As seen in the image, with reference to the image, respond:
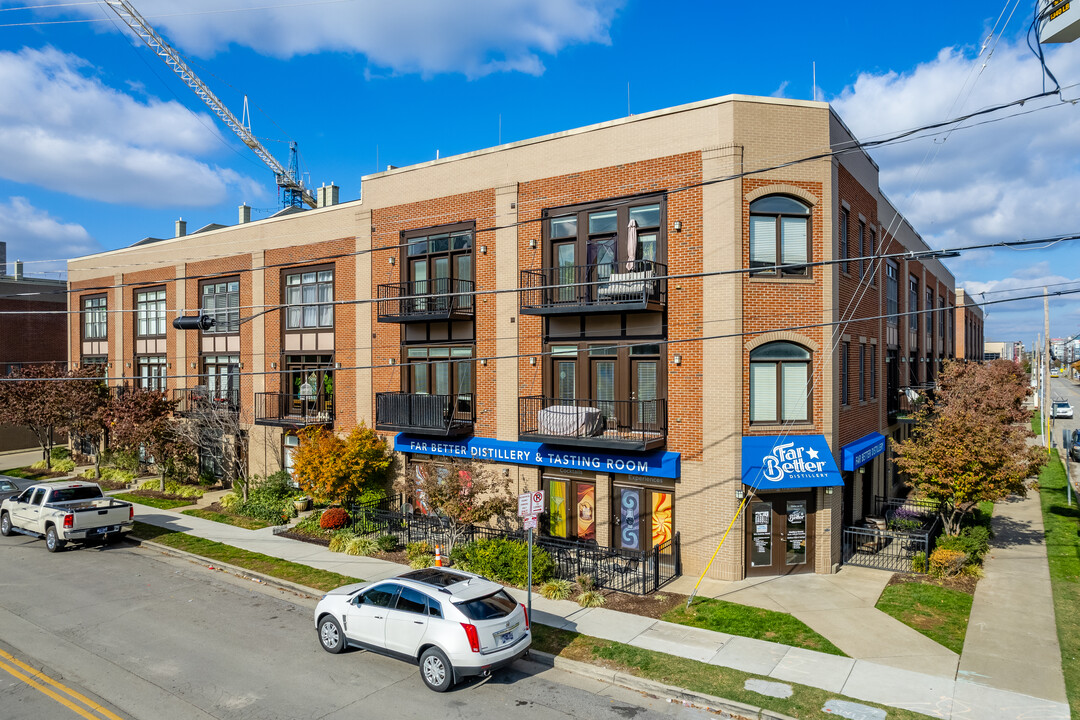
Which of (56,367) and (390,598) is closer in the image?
(390,598)

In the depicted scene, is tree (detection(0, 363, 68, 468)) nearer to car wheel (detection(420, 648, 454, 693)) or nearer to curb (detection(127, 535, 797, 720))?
car wheel (detection(420, 648, 454, 693))

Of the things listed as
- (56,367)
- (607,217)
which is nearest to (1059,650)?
(607,217)

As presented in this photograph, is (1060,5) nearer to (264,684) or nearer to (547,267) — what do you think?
(547,267)

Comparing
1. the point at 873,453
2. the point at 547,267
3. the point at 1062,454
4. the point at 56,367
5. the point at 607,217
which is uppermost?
the point at 607,217

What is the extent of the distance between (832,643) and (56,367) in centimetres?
3723

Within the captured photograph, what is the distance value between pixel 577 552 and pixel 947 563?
877 centimetres

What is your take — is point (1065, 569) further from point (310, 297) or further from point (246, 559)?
point (310, 297)

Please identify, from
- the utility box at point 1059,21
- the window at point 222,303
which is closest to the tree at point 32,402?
the window at point 222,303

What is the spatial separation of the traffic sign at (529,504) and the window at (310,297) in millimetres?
15036

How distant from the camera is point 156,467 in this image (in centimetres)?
3169

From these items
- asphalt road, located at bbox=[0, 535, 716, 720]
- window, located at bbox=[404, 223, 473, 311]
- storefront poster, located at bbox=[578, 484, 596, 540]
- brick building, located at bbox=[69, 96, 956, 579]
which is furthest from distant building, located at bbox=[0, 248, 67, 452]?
storefront poster, located at bbox=[578, 484, 596, 540]

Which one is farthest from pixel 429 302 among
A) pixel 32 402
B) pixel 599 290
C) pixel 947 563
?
pixel 32 402

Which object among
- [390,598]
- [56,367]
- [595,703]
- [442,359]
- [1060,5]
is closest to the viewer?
[1060,5]

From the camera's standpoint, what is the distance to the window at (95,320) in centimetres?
3622
